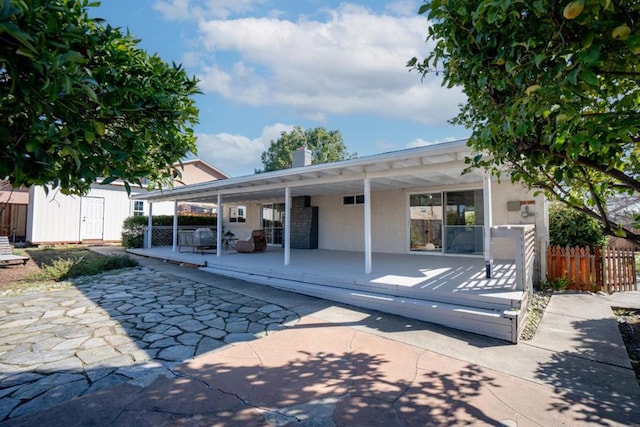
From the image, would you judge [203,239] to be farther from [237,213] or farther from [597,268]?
[597,268]

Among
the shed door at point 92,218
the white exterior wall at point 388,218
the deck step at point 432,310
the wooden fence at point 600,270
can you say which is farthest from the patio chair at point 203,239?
the wooden fence at point 600,270

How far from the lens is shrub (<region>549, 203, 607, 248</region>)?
8164 mm

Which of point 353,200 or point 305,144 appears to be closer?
point 353,200

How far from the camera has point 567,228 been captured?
8.53m

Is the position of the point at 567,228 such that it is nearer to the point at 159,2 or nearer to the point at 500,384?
the point at 500,384

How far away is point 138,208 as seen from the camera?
63.2ft

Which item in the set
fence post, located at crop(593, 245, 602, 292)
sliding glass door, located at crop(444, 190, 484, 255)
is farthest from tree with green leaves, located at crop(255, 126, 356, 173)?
fence post, located at crop(593, 245, 602, 292)

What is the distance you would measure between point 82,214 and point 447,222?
1862 cm

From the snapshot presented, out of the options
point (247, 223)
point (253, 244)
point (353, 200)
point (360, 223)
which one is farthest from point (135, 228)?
point (360, 223)

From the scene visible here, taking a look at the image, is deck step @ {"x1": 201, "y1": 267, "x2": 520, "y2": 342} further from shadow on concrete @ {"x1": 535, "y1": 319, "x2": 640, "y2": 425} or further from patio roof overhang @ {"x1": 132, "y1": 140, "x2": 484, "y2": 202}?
patio roof overhang @ {"x1": 132, "y1": 140, "x2": 484, "y2": 202}

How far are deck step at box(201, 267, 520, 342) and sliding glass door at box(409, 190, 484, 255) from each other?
4822 millimetres

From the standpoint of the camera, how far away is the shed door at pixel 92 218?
1742cm

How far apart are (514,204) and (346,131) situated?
3152 centimetres

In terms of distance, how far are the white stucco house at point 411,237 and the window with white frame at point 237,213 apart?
8.82ft
